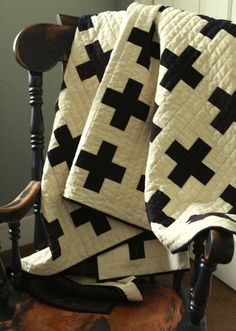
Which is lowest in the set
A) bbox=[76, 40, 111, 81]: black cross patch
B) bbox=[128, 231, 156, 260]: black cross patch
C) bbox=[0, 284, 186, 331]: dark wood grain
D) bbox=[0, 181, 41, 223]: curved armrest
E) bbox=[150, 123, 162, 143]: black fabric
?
bbox=[0, 284, 186, 331]: dark wood grain

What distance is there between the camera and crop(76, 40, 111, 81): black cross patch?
896mm

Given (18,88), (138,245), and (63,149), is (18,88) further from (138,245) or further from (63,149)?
(138,245)

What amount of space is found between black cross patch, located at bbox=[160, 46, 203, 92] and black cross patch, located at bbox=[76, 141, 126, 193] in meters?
0.19

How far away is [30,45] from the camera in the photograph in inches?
33.7

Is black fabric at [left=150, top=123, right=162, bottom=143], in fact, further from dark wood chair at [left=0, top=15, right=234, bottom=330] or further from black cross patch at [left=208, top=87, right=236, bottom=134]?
dark wood chair at [left=0, top=15, right=234, bottom=330]

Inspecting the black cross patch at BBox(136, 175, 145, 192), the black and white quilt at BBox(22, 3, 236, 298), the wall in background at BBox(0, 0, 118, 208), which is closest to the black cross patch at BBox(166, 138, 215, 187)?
the black and white quilt at BBox(22, 3, 236, 298)

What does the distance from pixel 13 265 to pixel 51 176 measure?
22cm

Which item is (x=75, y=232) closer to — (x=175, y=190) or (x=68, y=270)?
(x=68, y=270)

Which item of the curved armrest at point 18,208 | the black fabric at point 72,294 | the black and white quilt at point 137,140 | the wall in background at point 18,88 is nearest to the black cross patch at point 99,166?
the black and white quilt at point 137,140

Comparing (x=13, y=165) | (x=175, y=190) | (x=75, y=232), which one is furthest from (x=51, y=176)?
(x=13, y=165)

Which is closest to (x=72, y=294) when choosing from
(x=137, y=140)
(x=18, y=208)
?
(x=18, y=208)

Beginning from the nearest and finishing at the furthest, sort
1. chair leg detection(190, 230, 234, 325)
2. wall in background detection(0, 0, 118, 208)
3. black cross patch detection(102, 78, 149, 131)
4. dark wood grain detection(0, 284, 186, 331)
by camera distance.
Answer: chair leg detection(190, 230, 234, 325) → dark wood grain detection(0, 284, 186, 331) → black cross patch detection(102, 78, 149, 131) → wall in background detection(0, 0, 118, 208)

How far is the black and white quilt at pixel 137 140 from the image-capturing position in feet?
2.59

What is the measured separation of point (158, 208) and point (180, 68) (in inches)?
11.9
